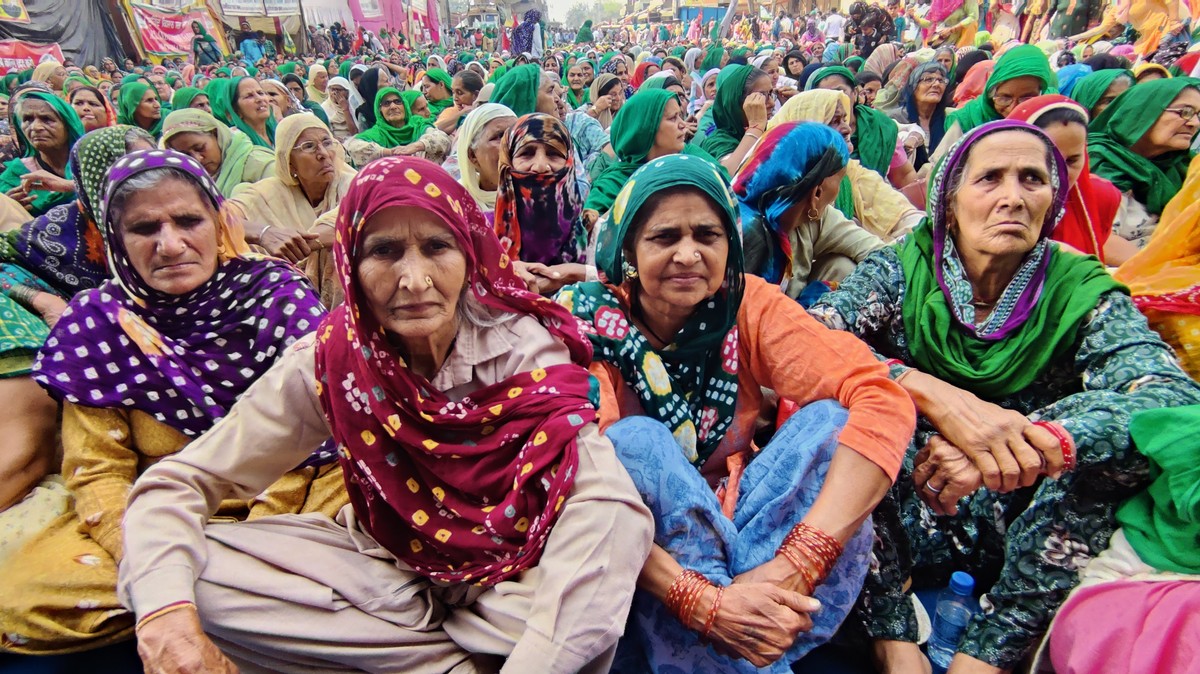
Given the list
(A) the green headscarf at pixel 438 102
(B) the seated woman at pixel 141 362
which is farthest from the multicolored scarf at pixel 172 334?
(A) the green headscarf at pixel 438 102

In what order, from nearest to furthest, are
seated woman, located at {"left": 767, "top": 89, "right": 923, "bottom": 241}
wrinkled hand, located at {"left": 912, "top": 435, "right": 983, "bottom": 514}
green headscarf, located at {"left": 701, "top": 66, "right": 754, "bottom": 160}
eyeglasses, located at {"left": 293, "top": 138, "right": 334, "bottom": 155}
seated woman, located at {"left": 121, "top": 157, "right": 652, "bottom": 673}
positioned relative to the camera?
seated woman, located at {"left": 121, "top": 157, "right": 652, "bottom": 673} < wrinkled hand, located at {"left": 912, "top": 435, "right": 983, "bottom": 514} < seated woman, located at {"left": 767, "top": 89, "right": 923, "bottom": 241} < eyeglasses, located at {"left": 293, "top": 138, "right": 334, "bottom": 155} < green headscarf, located at {"left": 701, "top": 66, "right": 754, "bottom": 160}

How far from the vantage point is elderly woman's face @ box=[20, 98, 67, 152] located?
438cm

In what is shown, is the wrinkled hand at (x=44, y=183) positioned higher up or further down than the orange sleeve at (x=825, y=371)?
higher up

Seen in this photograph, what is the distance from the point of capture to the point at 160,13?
16922 mm

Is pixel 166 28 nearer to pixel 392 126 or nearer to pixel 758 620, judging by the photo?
pixel 392 126

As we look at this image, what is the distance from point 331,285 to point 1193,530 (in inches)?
139

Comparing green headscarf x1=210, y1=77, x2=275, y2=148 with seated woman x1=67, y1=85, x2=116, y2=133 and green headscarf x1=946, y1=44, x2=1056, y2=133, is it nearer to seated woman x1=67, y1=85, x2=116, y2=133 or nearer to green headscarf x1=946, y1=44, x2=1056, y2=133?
seated woman x1=67, y1=85, x2=116, y2=133

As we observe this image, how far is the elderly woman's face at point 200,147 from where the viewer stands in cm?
423

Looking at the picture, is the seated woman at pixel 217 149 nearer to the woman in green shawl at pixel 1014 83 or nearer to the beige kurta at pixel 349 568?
the beige kurta at pixel 349 568

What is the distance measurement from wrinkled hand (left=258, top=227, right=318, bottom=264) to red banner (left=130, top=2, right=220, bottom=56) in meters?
18.5

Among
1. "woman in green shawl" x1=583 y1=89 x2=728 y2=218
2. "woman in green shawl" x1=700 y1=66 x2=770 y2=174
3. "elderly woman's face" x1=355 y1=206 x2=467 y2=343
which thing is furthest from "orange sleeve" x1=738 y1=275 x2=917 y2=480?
"woman in green shawl" x1=700 y1=66 x2=770 y2=174

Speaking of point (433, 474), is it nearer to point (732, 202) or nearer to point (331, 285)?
point (732, 202)

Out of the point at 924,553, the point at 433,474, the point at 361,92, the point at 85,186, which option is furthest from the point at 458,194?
the point at 361,92

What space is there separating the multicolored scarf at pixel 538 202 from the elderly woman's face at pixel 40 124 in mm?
3450
